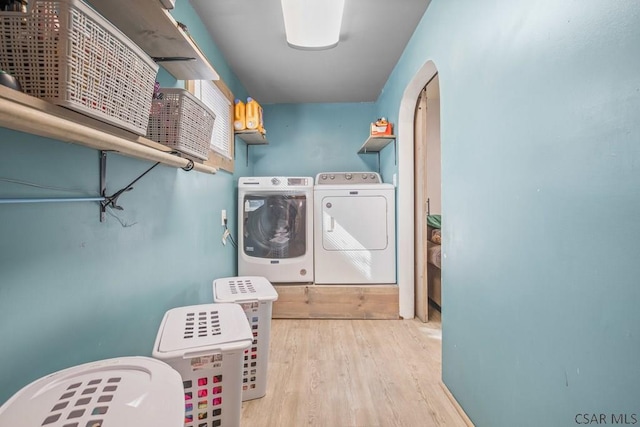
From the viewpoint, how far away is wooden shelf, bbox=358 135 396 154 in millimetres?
3072

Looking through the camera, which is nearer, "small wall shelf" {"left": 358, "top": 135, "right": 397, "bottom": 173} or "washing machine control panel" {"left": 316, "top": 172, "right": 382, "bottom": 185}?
"small wall shelf" {"left": 358, "top": 135, "right": 397, "bottom": 173}

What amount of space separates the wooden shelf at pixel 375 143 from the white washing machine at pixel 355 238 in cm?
53

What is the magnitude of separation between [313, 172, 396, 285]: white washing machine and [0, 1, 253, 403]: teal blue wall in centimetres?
141

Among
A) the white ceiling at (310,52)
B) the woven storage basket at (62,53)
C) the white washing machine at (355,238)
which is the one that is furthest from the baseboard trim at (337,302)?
the woven storage basket at (62,53)

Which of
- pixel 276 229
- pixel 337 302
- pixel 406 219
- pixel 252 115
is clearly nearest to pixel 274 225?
pixel 276 229

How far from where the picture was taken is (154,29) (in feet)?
3.78

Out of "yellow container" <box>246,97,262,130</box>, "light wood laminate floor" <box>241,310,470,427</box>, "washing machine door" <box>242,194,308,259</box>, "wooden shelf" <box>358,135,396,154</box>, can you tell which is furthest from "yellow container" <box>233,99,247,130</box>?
"light wood laminate floor" <box>241,310,470,427</box>

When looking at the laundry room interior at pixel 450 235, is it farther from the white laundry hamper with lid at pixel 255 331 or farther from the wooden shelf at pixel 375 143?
the wooden shelf at pixel 375 143

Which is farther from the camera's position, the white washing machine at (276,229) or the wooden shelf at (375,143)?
the wooden shelf at (375,143)

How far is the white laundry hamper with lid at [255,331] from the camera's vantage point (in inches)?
64.1

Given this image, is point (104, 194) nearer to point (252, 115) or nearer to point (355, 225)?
point (252, 115)

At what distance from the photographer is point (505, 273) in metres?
1.14

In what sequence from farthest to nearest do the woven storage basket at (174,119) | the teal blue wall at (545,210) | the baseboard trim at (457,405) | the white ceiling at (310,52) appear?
the white ceiling at (310,52), the baseboard trim at (457,405), the woven storage basket at (174,119), the teal blue wall at (545,210)

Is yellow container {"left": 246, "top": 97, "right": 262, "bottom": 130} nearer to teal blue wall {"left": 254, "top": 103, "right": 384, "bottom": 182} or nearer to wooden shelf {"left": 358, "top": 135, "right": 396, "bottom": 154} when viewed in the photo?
teal blue wall {"left": 254, "top": 103, "right": 384, "bottom": 182}
